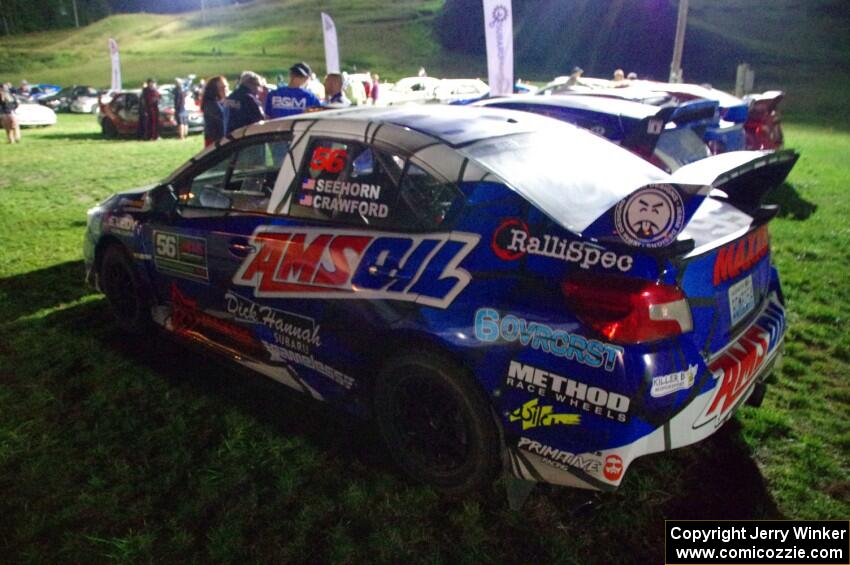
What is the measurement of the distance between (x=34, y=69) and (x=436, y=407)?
65042 millimetres

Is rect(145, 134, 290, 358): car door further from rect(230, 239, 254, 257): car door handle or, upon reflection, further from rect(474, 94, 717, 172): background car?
rect(474, 94, 717, 172): background car

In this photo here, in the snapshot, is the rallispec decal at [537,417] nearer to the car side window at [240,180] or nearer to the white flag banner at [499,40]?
the car side window at [240,180]

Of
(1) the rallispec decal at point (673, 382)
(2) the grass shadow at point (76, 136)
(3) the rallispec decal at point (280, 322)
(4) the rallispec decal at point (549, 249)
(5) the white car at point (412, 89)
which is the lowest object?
(3) the rallispec decal at point (280, 322)

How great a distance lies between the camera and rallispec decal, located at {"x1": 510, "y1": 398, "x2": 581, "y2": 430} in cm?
210

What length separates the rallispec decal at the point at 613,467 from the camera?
2055 millimetres

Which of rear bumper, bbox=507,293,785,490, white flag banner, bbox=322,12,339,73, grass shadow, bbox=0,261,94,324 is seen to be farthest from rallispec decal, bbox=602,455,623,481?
white flag banner, bbox=322,12,339,73

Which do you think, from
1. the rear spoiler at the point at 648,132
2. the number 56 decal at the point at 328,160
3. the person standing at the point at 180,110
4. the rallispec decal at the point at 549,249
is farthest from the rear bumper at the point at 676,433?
the person standing at the point at 180,110

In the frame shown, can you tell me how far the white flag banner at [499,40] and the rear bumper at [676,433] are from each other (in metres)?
Answer: 8.72

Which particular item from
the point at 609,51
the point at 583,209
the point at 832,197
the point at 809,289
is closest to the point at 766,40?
the point at 609,51

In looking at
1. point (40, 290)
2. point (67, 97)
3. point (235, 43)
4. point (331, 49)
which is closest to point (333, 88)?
point (40, 290)

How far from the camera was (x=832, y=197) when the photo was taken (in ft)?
26.2

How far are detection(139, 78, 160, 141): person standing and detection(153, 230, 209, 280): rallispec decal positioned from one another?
51.9ft

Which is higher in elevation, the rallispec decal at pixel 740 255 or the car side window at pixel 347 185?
the car side window at pixel 347 185

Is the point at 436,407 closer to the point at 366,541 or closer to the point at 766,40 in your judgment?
the point at 366,541
